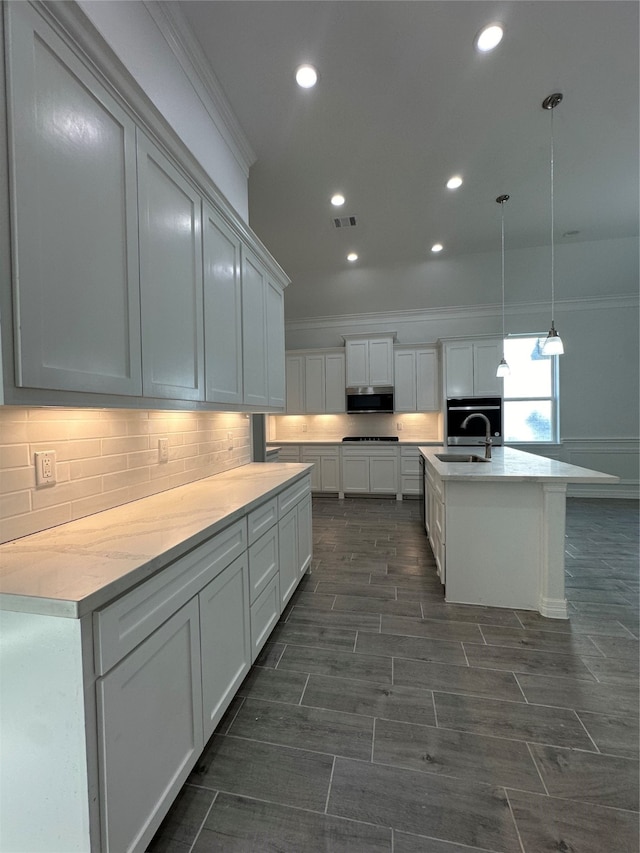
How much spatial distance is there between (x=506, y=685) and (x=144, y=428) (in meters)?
2.27

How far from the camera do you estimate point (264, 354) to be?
281 cm

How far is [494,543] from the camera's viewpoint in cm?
250

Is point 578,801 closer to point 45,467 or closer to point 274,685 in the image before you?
point 274,685

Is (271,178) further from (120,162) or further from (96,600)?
(96,600)

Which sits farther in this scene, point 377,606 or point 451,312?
point 451,312

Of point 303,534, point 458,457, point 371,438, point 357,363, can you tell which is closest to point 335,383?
point 357,363

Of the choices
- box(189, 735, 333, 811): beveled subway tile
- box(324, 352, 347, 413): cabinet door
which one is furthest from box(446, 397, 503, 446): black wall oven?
box(189, 735, 333, 811): beveled subway tile

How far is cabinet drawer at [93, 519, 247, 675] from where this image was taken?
85 centimetres

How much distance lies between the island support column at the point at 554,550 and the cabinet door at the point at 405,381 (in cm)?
370

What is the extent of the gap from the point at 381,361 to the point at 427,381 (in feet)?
2.78

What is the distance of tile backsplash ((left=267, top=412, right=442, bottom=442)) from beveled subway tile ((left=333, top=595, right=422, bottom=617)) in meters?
3.84

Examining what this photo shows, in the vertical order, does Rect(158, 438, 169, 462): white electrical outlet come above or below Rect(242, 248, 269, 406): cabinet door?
below

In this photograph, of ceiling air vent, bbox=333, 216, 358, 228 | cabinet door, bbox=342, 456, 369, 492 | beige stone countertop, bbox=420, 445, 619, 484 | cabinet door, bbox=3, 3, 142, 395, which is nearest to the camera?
cabinet door, bbox=3, 3, 142, 395

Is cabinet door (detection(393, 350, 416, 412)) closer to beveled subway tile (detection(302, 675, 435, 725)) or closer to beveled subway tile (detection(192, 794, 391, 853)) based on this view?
beveled subway tile (detection(302, 675, 435, 725))
